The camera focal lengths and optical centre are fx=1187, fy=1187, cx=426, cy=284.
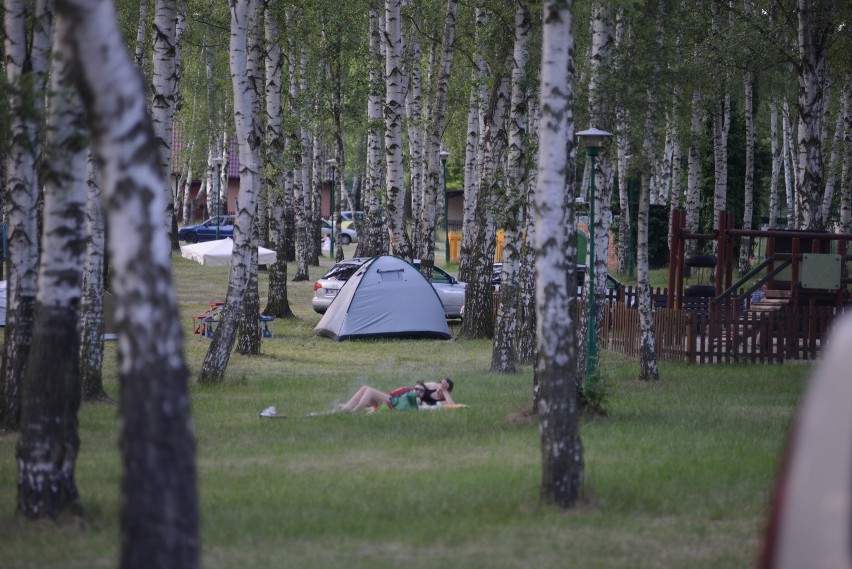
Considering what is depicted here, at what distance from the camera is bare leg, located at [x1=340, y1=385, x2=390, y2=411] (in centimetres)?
1353

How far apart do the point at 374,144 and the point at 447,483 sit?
701 inches

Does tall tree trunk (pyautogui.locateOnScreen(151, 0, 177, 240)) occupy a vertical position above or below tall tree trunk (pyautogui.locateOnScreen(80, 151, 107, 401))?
above

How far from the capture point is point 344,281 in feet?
89.7

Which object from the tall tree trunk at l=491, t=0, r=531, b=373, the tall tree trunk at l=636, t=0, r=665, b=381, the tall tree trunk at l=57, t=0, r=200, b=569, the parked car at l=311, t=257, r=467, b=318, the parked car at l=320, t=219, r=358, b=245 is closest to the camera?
the tall tree trunk at l=57, t=0, r=200, b=569

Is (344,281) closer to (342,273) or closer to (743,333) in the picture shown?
(342,273)

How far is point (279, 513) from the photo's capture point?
326 inches

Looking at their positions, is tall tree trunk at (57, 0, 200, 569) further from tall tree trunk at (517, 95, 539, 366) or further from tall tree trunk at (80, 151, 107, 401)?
tall tree trunk at (517, 95, 539, 366)

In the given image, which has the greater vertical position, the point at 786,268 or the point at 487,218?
the point at 487,218

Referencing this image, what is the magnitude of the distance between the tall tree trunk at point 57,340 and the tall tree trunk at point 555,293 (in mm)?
3272

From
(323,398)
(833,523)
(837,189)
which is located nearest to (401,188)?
(323,398)

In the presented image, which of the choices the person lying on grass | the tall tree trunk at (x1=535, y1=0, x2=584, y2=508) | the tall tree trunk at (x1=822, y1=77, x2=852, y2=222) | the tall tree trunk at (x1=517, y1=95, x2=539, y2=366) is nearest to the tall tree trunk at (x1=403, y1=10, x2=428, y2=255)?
the tall tree trunk at (x1=517, y1=95, x2=539, y2=366)

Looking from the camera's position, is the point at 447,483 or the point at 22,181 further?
the point at 22,181

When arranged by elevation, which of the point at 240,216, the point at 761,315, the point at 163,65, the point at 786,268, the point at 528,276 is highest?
the point at 163,65

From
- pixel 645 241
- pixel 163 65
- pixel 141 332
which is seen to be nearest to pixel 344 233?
pixel 645 241
